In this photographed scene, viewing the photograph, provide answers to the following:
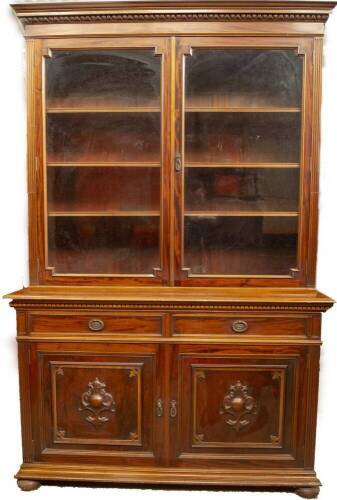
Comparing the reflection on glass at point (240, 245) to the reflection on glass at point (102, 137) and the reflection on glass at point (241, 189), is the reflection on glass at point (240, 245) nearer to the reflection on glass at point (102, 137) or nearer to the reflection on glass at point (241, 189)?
the reflection on glass at point (241, 189)

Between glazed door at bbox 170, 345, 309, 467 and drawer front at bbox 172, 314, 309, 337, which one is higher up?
drawer front at bbox 172, 314, 309, 337

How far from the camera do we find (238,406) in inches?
69.0

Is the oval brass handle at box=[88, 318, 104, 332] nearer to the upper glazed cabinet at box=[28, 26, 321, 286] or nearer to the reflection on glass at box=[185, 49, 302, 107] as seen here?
the upper glazed cabinet at box=[28, 26, 321, 286]

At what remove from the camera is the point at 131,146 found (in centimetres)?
181

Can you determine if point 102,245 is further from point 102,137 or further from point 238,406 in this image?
point 238,406

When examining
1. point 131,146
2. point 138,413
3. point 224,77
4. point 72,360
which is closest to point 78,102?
point 131,146

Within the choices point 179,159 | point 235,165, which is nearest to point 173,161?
point 179,159

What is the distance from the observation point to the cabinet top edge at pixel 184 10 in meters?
1.65

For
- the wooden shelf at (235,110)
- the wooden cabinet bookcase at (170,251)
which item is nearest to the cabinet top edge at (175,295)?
the wooden cabinet bookcase at (170,251)

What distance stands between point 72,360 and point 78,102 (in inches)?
40.4

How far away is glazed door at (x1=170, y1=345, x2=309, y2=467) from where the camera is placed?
5.70ft

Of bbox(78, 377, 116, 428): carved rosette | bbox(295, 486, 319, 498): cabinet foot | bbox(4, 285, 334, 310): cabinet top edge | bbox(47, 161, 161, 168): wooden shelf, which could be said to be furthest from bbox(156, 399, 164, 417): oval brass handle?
bbox(47, 161, 161, 168): wooden shelf

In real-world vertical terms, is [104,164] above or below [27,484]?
above

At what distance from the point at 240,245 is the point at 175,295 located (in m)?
0.34
